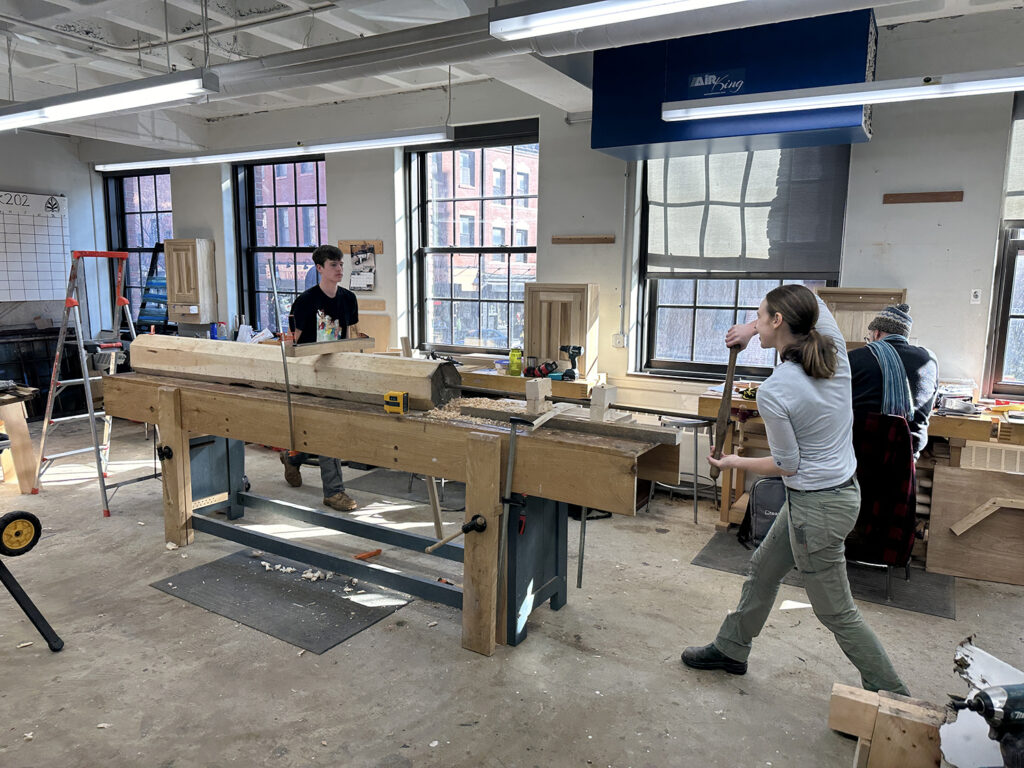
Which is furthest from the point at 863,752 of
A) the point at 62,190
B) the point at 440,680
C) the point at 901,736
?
the point at 62,190

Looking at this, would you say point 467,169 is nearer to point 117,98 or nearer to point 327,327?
point 327,327

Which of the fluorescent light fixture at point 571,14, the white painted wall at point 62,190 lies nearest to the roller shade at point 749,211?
the fluorescent light fixture at point 571,14

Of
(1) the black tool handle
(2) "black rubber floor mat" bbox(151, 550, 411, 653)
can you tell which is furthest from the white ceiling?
(1) the black tool handle

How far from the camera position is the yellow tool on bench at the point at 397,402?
8.77 ft

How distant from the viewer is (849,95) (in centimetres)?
315

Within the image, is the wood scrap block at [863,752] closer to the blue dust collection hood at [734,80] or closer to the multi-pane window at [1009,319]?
the blue dust collection hood at [734,80]

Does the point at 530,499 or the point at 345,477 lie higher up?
the point at 530,499

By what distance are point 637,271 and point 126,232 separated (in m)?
6.12

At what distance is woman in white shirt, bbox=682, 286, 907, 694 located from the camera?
6.94 feet

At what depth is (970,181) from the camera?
3.88 metres

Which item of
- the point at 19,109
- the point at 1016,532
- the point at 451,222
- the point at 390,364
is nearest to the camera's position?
the point at 390,364

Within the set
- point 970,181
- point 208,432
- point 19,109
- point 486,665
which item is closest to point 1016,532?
point 970,181

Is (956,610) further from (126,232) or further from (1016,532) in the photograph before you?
(126,232)

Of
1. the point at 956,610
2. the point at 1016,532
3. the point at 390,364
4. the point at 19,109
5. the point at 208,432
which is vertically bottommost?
the point at 956,610
